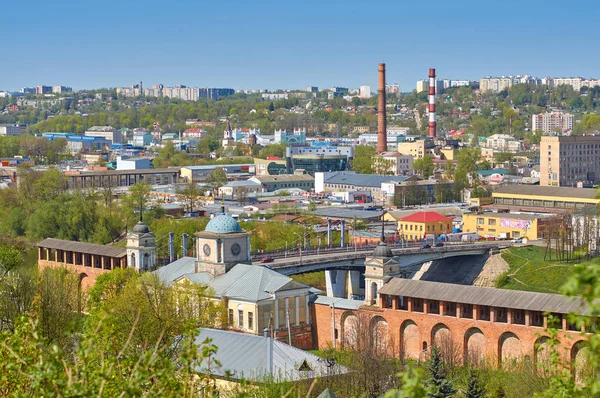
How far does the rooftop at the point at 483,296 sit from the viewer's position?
28.2 m

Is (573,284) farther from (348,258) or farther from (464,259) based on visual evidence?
(464,259)

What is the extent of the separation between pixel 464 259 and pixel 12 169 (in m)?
53.4

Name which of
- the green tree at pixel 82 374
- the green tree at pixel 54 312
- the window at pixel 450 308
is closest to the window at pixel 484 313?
the window at pixel 450 308

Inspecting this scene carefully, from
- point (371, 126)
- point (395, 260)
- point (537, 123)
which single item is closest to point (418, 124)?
point (371, 126)

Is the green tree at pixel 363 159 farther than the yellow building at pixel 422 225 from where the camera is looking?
Yes

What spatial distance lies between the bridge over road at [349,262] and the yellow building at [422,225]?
7125 millimetres

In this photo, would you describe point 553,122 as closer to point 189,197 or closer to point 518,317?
point 189,197

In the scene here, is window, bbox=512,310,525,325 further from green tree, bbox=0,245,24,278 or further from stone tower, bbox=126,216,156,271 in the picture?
green tree, bbox=0,245,24,278

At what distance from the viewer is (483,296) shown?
30109mm

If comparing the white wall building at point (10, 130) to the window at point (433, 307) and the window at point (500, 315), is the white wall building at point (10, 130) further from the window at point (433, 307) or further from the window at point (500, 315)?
the window at point (500, 315)

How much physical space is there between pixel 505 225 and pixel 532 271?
8732 millimetres

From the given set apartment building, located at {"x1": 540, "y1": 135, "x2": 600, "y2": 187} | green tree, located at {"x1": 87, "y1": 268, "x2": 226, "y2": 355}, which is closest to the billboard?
apartment building, located at {"x1": 540, "y1": 135, "x2": 600, "y2": 187}

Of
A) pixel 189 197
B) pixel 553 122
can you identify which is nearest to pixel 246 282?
pixel 189 197

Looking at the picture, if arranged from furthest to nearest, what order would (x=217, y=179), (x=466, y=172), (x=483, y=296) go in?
1. (x=466, y=172)
2. (x=217, y=179)
3. (x=483, y=296)
